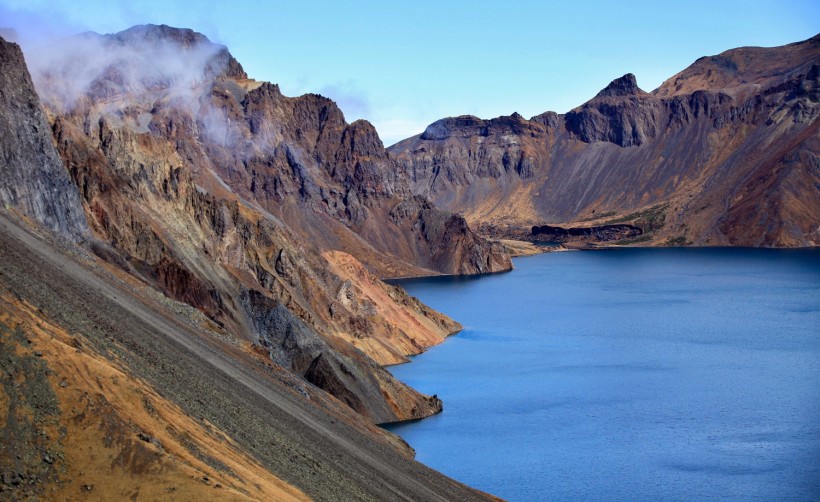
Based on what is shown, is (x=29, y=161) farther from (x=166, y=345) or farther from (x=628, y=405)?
(x=628, y=405)

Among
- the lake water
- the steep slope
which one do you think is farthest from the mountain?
the lake water

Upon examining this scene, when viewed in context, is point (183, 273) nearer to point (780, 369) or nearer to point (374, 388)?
point (374, 388)

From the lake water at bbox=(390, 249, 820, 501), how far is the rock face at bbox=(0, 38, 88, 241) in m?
32.0

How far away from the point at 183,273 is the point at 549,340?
67.5 m

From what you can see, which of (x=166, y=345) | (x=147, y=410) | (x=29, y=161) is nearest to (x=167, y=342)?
(x=166, y=345)

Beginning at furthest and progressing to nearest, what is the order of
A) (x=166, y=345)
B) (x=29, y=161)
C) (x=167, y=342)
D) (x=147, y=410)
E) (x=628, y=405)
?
(x=628, y=405) < (x=29, y=161) < (x=167, y=342) < (x=166, y=345) < (x=147, y=410)

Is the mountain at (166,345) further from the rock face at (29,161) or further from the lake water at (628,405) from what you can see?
the lake water at (628,405)

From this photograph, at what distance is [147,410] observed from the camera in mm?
39406

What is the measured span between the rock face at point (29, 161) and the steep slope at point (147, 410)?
29.9 feet

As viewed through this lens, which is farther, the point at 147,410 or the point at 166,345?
the point at 166,345

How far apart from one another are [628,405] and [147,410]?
65558mm

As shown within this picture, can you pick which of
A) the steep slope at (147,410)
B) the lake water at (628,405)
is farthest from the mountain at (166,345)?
the lake water at (628,405)

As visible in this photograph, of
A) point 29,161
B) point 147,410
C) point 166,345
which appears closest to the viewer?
point 147,410

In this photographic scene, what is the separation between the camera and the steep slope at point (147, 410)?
112 ft
